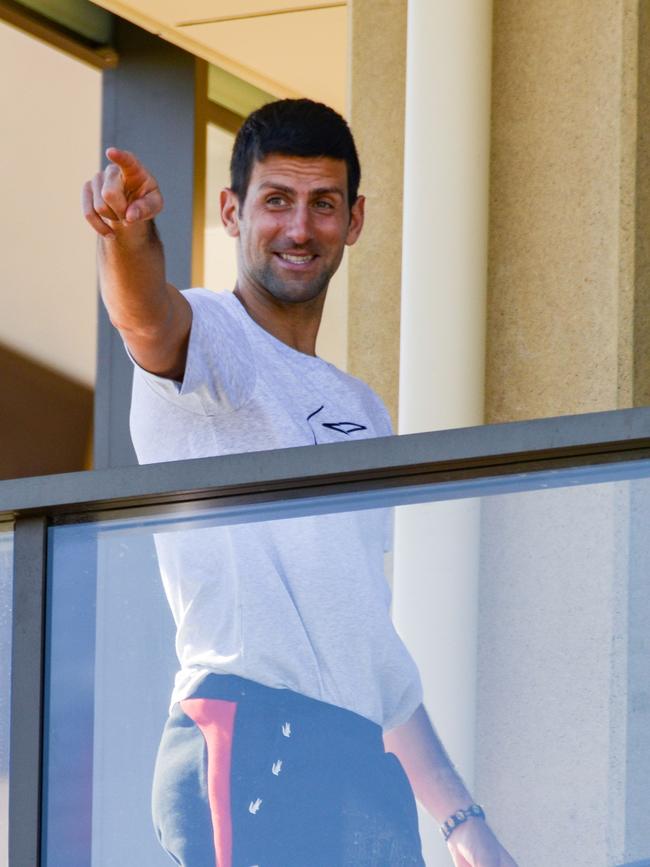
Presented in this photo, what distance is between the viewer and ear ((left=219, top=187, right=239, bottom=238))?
3133mm

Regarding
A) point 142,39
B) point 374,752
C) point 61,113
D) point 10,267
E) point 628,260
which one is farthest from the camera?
point 10,267

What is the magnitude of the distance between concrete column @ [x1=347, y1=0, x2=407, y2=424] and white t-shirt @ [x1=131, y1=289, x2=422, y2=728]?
5.47ft

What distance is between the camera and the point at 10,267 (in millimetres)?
8805

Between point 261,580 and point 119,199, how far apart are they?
1.83 feet

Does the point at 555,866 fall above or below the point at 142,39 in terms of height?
below

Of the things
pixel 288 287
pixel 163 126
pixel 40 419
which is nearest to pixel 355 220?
pixel 288 287

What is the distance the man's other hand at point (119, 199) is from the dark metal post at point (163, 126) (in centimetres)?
442

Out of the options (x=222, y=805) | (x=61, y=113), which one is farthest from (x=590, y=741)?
(x=61, y=113)

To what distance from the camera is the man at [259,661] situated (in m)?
2.45

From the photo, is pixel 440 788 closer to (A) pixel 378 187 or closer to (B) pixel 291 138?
(B) pixel 291 138

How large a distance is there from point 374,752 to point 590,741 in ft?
1.06

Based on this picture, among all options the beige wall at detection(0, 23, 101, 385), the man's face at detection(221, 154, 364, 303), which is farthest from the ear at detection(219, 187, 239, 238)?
the beige wall at detection(0, 23, 101, 385)

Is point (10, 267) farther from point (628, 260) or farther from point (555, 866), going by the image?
point (555, 866)

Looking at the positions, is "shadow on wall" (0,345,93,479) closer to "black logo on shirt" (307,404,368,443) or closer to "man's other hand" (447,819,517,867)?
"black logo on shirt" (307,404,368,443)
